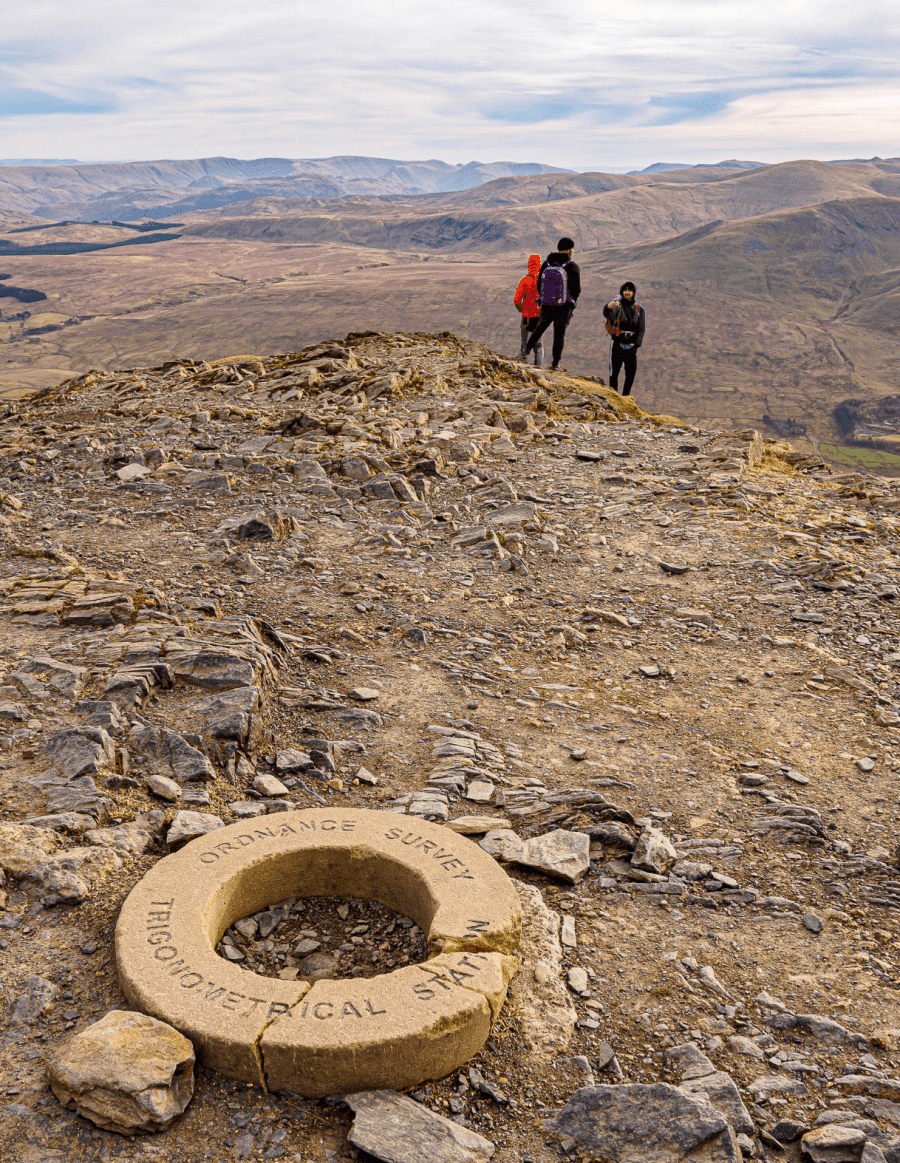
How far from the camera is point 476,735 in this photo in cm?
792

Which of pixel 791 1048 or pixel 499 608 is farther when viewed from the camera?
pixel 499 608

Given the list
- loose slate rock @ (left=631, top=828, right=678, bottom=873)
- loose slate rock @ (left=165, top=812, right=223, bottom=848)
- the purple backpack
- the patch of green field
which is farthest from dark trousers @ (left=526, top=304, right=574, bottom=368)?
the patch of green field

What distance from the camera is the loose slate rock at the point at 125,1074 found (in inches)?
152

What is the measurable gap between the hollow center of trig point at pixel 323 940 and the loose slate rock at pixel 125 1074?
3.49ft

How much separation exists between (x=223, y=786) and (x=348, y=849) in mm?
1588

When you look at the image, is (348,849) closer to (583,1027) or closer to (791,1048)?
(583,1027)

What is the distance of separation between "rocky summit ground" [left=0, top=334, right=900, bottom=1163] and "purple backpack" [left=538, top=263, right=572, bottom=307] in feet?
17.9

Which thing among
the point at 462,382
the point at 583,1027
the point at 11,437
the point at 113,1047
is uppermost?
the point at 462,382

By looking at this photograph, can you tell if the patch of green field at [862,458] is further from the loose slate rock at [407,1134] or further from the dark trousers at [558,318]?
the loose slate rock at [407,1134]

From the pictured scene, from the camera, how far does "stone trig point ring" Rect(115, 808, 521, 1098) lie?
165 inches

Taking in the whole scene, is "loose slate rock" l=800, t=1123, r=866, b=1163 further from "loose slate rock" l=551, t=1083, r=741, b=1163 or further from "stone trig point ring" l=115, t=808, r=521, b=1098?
"stone trig point ring" l=115, t=808, r=521, b=1098

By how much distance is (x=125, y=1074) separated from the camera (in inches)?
155

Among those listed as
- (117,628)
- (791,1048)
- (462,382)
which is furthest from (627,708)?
(462,382)

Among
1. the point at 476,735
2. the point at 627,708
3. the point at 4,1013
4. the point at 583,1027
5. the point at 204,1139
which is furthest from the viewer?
the point at 627,708
